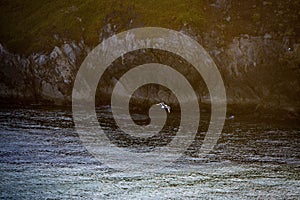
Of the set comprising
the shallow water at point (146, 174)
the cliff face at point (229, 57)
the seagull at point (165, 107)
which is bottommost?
the shallow water at point (146, 174)

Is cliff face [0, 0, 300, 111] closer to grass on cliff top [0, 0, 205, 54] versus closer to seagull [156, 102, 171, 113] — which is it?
grass on cliff top [0, 0, 205, 54]

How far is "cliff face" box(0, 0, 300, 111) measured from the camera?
6431 centimetres

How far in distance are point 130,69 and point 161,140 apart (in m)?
15.9

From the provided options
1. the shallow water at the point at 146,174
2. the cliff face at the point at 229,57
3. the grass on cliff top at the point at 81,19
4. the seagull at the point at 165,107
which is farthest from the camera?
the grass on cliff top at the point at 81,19

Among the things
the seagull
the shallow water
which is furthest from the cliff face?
the shallow water

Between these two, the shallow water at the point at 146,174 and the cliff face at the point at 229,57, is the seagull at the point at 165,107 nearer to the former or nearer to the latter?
the cliff face at the point at 229,57

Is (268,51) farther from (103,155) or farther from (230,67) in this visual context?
(103,155)

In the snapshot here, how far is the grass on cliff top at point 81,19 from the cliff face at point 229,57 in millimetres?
469

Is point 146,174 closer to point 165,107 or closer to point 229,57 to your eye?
point 165,107

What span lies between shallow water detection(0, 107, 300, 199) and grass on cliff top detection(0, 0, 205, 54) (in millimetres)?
16024

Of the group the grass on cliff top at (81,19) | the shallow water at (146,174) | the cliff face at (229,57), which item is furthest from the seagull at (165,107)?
the grass on cliff top at (81,19)

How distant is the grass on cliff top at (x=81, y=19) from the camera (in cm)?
6956

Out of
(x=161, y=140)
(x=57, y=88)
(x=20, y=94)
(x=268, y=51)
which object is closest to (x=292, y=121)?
(x=268, y=51)

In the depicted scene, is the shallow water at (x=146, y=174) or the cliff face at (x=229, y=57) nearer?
the shallow water at (x=146, y=174)
